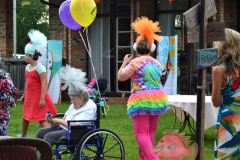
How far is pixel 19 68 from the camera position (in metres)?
12.3

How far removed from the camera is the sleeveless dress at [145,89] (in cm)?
400

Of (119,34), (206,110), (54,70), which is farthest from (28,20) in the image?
(206,110)

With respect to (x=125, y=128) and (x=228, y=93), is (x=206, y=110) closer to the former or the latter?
(x=125, y=128)

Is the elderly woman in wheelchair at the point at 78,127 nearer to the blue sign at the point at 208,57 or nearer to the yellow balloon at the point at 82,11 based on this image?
the yellow balloon at the point at 82,11

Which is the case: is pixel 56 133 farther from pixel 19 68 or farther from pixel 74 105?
pixel 19 68

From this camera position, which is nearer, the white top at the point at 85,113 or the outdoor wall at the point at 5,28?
the white top at the point at 85,113

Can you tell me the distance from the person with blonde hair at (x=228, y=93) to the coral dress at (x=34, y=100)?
3.35 metres

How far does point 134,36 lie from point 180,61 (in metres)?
1.78

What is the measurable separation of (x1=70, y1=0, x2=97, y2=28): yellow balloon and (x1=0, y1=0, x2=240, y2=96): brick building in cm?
587

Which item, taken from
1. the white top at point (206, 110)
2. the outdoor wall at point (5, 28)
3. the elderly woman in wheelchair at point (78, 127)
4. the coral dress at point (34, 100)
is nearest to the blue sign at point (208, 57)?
the elderly woman in wheelchair at point (78, 127)

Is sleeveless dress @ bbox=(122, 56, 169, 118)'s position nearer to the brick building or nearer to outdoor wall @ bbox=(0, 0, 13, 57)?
the brick building

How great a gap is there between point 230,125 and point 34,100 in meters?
3.54

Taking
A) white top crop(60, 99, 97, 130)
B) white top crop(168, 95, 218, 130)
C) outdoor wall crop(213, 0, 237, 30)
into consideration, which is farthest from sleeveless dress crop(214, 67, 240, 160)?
outdoor wall crop(213, 0, 237, 30)

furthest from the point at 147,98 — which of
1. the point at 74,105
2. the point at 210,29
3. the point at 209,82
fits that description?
the point at 209,82
